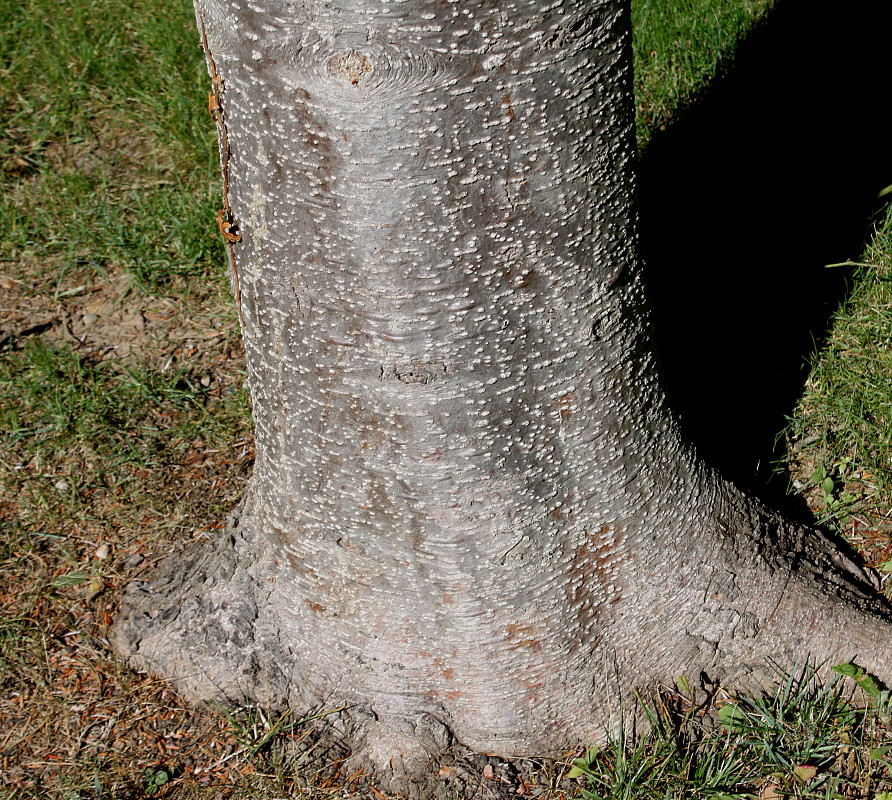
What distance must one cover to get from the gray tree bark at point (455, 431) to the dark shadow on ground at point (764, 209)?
2.36 ft

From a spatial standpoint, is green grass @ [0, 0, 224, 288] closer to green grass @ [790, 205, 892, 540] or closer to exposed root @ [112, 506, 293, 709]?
exposed root @ [112, 506, 293, 709]

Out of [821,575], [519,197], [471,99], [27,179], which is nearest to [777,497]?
[821,575]

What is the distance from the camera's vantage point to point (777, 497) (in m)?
2.79

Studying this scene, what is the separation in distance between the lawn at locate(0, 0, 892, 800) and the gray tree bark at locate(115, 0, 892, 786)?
5.1 inches

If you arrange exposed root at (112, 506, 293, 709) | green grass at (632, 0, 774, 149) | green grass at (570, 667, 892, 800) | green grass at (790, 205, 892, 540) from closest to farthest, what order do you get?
green grass at (570, 667, 892, 800), exposed root at (112, 506, 293, 709), green grass at (790, 205, 892, 540), green grass at (632, 0, 774, 149)

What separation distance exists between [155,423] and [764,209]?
255 cm

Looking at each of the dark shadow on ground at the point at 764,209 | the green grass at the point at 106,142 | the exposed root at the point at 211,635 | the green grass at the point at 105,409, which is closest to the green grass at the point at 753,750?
the dark shadow on ground at the point at 764,209

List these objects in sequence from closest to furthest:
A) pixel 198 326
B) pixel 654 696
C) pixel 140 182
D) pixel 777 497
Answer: pixel 654 696 → pixel 777 497 → pixel 198 326 → pixel 140 182

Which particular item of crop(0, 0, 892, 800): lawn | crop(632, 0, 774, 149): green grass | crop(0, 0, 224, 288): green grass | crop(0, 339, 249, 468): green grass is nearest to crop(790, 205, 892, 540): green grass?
crop(0, 0, 892, 800): lawn

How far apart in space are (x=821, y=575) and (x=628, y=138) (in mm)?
1373

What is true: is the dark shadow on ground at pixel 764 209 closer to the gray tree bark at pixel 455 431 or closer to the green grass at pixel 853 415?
the green grass at pixel 853 415

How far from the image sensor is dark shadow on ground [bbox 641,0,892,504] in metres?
3.06

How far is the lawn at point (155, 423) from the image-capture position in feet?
7.35

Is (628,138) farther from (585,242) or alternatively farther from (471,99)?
(471,99)
